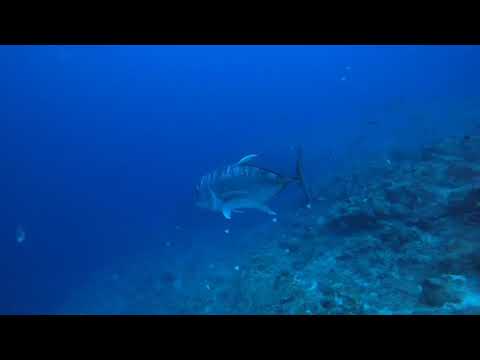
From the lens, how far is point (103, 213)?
4616 centimetres

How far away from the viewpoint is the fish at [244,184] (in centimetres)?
529

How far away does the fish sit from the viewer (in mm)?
5289

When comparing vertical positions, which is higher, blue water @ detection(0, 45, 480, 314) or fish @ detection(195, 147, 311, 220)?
blue water @ detection(0, 45, 480, 314)

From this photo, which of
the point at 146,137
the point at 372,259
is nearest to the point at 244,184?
the point at 372,259

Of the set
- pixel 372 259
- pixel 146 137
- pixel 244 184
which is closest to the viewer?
pixel 244 184

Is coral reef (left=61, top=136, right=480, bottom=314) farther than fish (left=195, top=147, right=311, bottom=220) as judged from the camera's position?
Yes

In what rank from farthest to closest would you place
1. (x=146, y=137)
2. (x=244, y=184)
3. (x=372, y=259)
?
(x=146, y=137), (x=372, y=259), (x=244, y=184)

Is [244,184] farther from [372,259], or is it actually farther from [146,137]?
[146,137]

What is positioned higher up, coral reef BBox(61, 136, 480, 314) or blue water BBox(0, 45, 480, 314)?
blue water BBox(0, 45, 480, 314)

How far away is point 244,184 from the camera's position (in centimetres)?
550
